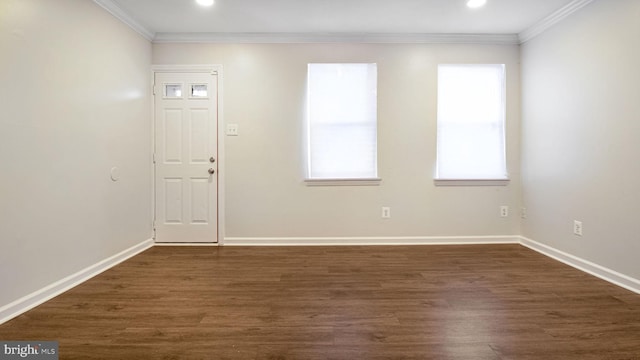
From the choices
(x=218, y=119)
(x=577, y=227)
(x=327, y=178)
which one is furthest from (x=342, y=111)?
(x=577, y=227)

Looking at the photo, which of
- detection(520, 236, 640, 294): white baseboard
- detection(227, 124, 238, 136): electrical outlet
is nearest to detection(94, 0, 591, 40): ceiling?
detection(227, 124, 238, 136): electrical outlet

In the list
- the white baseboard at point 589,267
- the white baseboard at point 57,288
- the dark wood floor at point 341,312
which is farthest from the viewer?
the white baseboard at point 589,267

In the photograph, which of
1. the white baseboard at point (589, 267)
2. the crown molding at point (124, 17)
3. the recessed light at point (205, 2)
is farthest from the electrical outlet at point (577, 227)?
the crown molding at point (124, 17)

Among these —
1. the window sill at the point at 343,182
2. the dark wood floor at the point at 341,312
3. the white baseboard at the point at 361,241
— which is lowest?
the dark wood floor at the point at 341,312

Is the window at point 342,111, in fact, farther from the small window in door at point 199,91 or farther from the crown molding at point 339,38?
the small window in door at point 199,91

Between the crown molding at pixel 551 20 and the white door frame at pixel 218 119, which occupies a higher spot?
the crown molding at pixel 551 20

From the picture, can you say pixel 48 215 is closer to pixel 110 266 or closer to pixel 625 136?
pixel 110 266

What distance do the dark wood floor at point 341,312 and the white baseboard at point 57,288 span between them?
0.07m

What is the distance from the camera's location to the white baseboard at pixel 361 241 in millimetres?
3680

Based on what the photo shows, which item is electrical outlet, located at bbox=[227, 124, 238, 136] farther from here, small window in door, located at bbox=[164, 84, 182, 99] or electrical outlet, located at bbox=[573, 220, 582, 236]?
electrical outlet, located at bbox=[573, 220, 582, 236]

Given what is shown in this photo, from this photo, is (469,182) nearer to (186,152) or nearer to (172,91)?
(186,152)

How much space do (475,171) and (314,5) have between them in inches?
105

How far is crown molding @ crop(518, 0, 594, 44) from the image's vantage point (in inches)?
111

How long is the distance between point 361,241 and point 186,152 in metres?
2.42
